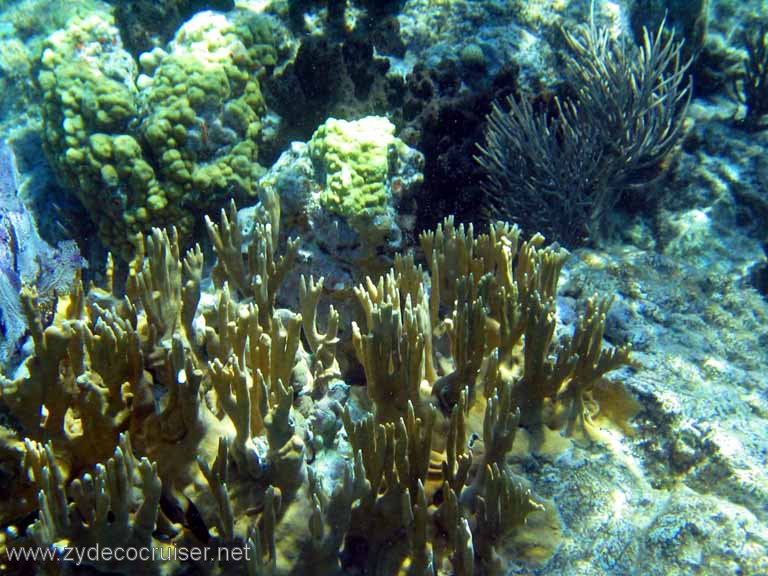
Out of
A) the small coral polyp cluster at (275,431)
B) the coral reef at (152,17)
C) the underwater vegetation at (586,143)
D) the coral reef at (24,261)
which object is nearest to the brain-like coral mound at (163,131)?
the coral reef at (24,261)

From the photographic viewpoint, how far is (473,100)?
4.86 meters

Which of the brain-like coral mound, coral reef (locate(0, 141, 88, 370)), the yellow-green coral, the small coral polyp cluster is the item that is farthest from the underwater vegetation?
coral reef (locate(0, 141, 88, 370))

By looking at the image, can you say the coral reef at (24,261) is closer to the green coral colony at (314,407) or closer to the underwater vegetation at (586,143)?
the green coral colony at (314,407)

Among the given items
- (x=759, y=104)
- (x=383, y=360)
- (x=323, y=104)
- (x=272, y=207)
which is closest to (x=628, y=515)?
(x=383, y=360)

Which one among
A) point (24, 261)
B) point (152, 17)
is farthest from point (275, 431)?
point (152, 17)

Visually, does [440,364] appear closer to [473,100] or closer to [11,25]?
[473,100]

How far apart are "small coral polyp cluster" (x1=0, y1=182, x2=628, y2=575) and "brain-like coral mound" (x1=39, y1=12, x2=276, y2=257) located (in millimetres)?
2142

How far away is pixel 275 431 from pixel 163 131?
11.7 feet

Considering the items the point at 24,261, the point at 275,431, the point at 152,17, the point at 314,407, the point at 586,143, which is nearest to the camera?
the point at 275,431

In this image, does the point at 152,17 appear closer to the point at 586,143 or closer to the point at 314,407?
the point at 586,143

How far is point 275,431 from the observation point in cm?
202

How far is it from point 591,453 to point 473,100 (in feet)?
11.5

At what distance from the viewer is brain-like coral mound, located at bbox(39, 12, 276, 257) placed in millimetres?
4621

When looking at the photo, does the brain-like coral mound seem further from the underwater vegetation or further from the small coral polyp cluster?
the underwater vegetation
